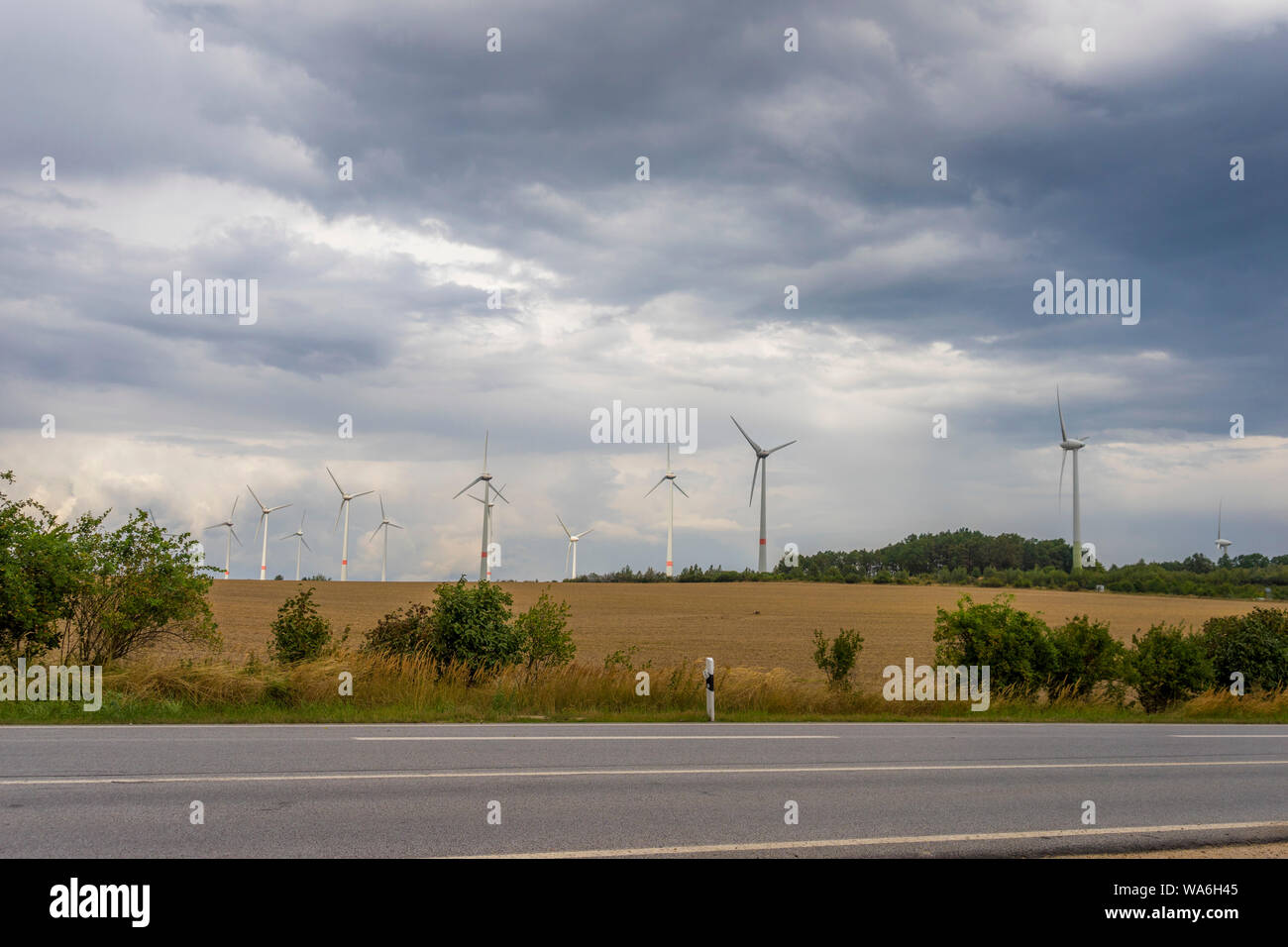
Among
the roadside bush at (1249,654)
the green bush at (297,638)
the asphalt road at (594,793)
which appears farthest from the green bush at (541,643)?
the roadside bush at (1249,654)

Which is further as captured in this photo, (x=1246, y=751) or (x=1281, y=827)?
(x=1246, y=751)

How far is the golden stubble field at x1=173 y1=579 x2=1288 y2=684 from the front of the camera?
43406 mm

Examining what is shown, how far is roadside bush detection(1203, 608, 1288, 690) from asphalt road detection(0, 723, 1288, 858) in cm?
1189

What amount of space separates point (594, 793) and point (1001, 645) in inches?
619

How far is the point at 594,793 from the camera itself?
883 centimetres

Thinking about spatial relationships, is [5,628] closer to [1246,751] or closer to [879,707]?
[879,707]

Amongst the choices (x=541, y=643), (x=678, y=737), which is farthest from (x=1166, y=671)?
(x=678, y=737)

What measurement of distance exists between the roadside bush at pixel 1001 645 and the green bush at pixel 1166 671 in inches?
100

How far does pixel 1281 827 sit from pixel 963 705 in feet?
38.0

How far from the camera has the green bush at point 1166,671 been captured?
75.5 feet

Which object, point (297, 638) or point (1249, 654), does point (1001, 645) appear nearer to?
point (1249, 654)

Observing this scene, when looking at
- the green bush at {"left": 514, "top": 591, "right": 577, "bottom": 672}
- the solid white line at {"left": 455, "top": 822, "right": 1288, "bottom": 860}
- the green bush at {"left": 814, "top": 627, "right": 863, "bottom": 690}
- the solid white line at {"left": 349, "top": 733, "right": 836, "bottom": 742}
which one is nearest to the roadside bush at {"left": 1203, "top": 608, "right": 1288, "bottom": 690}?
the green bush at {"left": 814, "top": 627, "right": 863, "bottom": 690}

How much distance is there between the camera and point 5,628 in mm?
16938
